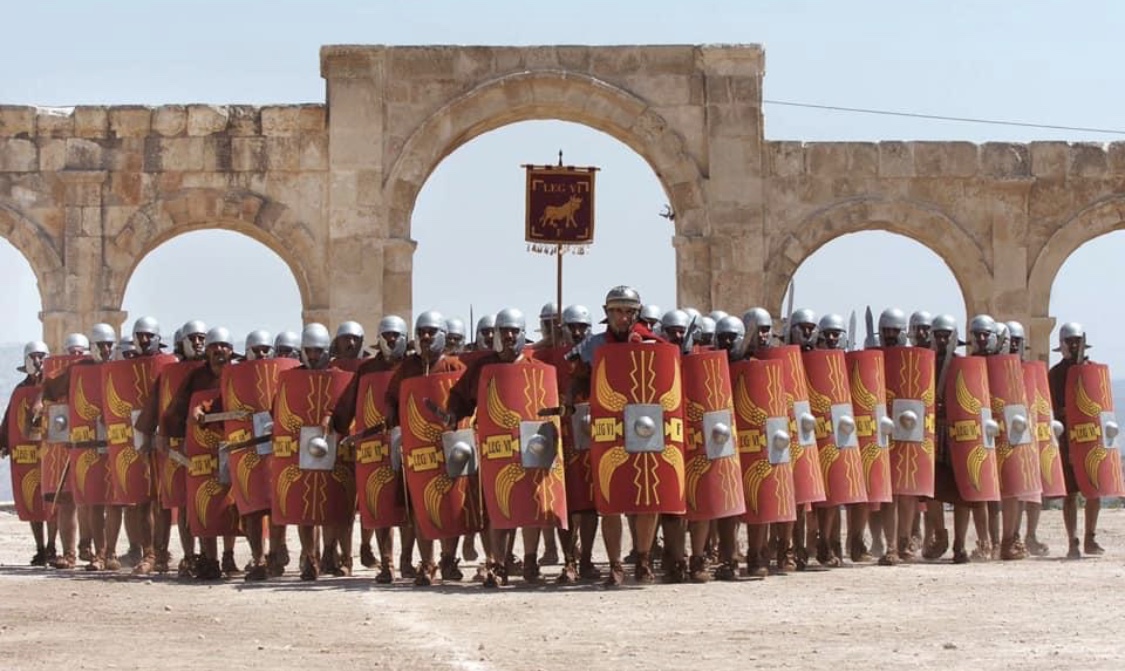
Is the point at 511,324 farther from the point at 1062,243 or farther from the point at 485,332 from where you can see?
the point at 1062,243

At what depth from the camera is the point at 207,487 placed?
1548 cm

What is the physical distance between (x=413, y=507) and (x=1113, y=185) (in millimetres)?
14958

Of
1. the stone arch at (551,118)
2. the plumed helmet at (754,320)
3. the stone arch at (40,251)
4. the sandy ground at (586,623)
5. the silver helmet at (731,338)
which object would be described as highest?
the stone arch at (551,118)

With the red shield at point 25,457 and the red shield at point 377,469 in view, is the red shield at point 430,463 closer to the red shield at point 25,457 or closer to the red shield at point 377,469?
the red shield at point 377,469

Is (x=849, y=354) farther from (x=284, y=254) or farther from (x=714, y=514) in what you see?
(x=284, y=254)

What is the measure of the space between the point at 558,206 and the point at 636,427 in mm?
12158

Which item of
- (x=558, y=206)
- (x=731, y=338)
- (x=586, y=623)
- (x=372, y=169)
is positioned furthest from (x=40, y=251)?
(x=586, y=623)

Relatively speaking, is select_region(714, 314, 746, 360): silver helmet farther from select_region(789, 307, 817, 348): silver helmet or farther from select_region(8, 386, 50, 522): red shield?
select_region(8, 386, 50, 522): red shield

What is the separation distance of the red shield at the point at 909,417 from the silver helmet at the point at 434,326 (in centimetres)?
336

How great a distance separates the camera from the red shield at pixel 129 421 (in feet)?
53.5

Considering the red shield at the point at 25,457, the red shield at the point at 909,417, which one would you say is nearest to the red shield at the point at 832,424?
the red shield at the point at 909,417

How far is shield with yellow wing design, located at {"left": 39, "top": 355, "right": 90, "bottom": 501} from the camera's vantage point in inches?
679

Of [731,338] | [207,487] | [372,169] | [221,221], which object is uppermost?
[372,169]

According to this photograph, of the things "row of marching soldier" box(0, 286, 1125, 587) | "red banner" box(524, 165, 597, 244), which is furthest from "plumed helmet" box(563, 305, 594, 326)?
"red banner" box(524, 165, 597, 244)
